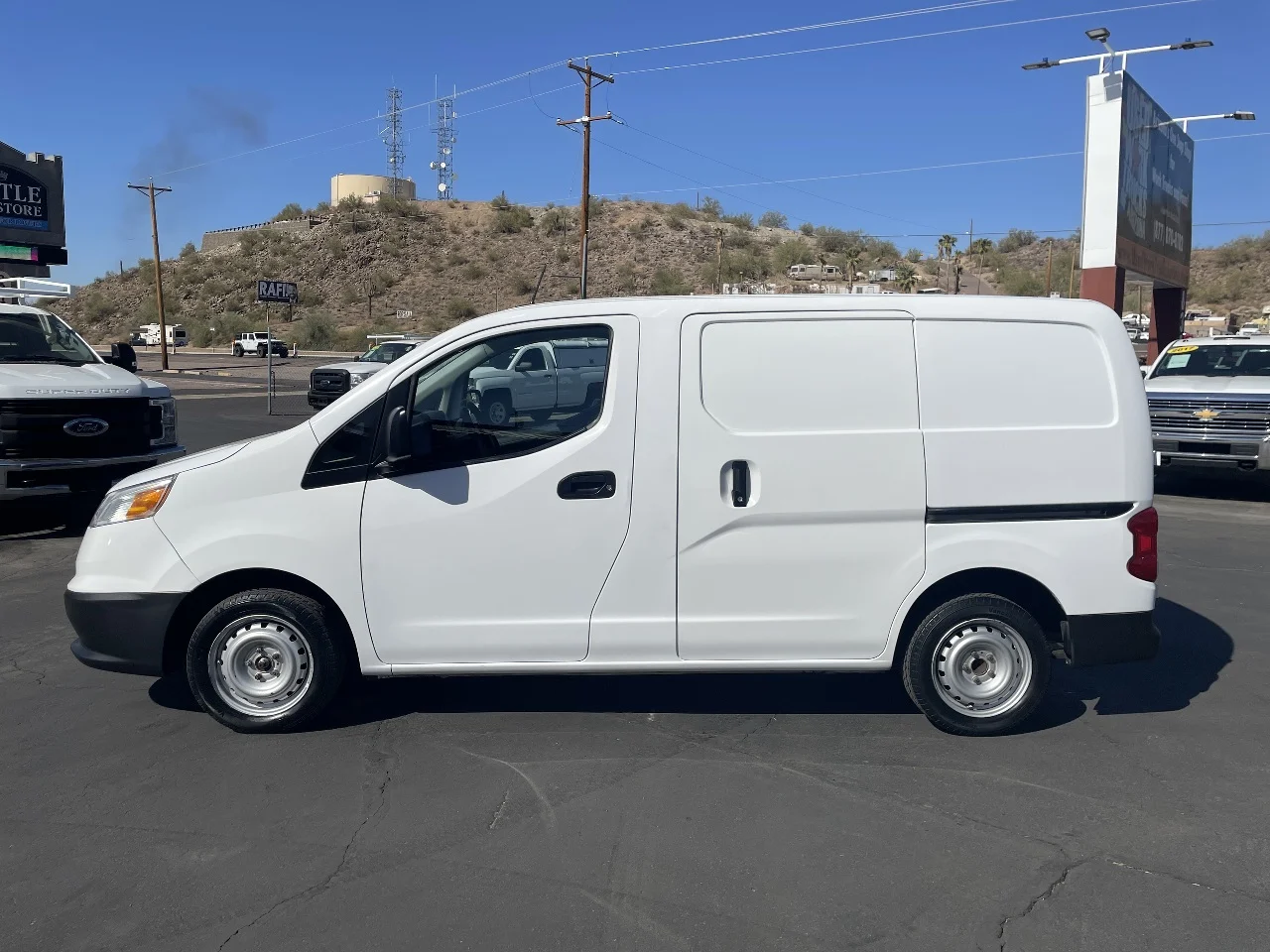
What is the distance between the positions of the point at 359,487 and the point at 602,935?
237cm

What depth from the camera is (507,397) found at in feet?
16.9

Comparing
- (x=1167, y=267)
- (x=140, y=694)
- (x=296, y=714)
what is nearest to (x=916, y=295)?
(x=296, y=714)

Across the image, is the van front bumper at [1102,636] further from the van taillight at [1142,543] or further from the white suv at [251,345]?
the white suv at [251,345]

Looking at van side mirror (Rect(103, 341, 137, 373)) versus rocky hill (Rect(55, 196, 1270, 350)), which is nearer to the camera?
van side mirror (Rect(103, 341, 137, 373))

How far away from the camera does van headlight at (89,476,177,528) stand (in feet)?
16.6

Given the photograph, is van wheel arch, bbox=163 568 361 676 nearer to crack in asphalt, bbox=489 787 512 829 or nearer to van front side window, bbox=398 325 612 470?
van front side window, bbox=398 325 612 470

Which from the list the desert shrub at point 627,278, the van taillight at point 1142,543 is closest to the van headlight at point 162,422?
the van taillight at point 1142,543

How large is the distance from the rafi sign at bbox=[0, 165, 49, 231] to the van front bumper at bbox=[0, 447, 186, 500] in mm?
14218

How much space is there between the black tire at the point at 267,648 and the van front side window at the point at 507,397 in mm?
910

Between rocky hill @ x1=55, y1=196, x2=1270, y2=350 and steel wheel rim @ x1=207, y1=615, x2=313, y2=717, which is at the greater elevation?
rocky hill @ x1=55, y1=196, x2=1270, y2=350

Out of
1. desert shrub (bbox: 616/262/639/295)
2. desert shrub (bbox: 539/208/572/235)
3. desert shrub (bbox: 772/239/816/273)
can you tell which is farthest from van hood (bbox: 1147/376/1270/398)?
desert shrub (bbox: 539/208/572/235)

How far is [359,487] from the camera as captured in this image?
4957 mm

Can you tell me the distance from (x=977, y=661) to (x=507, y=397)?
259cm

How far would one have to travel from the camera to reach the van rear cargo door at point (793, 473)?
4926 mm
